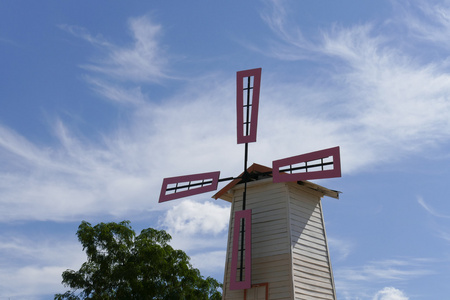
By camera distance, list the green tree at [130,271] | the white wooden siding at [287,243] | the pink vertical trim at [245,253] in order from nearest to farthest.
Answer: the white wooden siding at [287,243] < the pink vertical trim at [245,253] < the green tree at [130,271]

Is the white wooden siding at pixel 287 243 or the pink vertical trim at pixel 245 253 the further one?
the pink vertical trim at pixel 245 253

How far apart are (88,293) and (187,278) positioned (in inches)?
183

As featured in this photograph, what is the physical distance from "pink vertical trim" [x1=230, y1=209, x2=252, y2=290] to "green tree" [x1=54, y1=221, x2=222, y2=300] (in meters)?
10.1

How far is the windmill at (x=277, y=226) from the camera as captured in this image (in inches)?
537

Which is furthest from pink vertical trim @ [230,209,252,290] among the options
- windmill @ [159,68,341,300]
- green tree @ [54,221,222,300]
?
green tree @ [54,221,222,300]

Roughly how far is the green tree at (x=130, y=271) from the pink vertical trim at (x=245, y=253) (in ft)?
33.2

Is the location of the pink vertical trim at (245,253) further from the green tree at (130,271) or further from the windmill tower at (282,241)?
the green tree at (130,271)

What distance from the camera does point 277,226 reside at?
1427cm

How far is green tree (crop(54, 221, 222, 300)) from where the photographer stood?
2319 centimetres

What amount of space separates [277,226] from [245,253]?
3.90ft

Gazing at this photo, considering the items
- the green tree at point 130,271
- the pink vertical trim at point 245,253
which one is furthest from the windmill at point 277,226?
the green tree at point 130,271

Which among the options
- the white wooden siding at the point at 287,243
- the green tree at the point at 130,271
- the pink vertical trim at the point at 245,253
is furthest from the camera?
the green tree at the point at 130,271

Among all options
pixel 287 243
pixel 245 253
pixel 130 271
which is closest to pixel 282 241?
pixel 287 243

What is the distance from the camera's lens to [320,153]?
14.1 m
